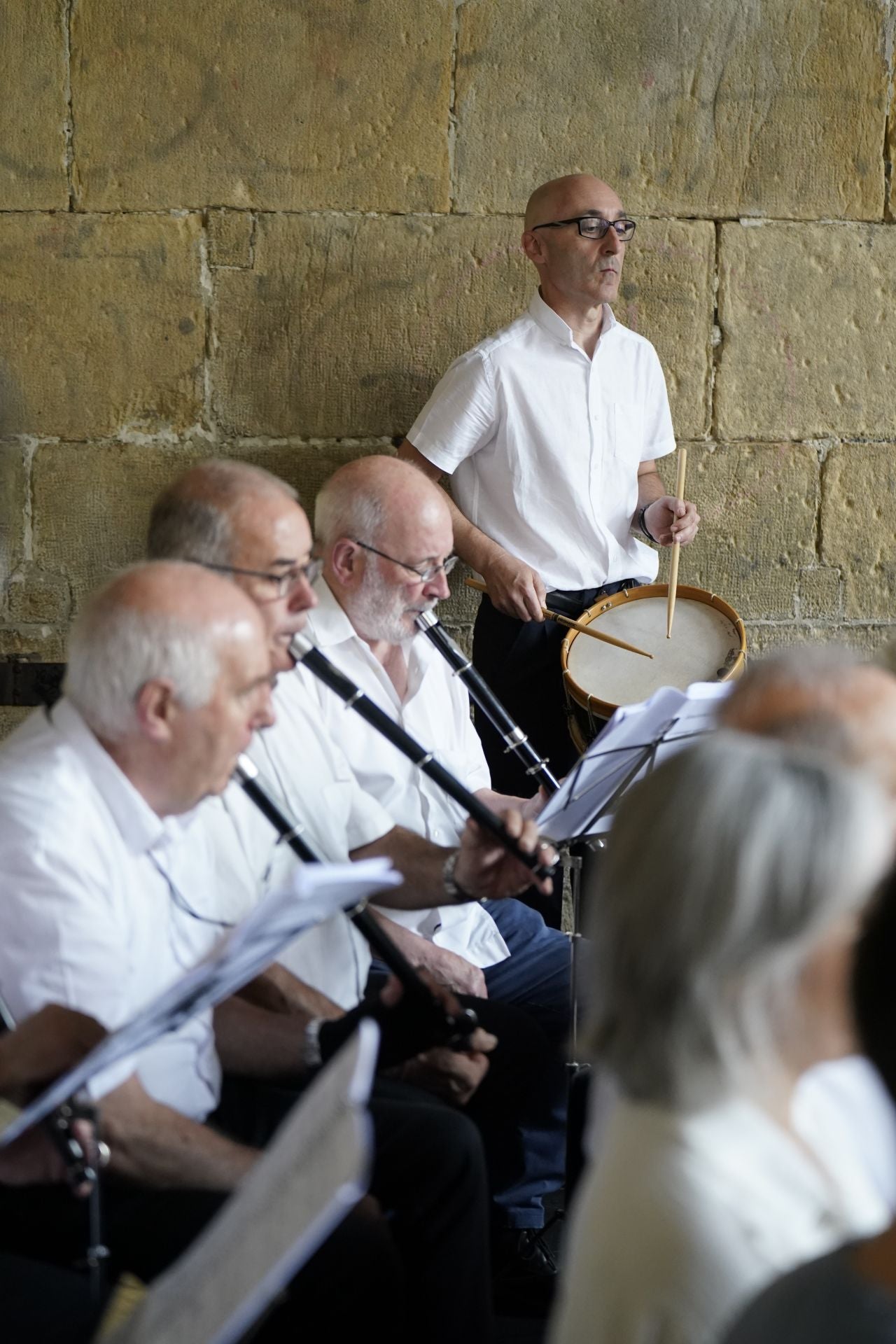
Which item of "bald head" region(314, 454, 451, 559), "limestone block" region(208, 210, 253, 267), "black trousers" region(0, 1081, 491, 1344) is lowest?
"black trousers" region(0, 1081, 491, 1344)

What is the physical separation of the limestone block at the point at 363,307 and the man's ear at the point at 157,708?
8.53 ft

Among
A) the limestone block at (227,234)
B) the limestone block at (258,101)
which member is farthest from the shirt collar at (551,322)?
the limestone block at (227,234)

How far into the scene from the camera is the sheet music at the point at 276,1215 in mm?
1060

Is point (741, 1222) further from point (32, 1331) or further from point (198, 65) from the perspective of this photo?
point (198, 65)

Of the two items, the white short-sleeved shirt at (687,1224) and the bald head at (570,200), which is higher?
the bald head at (570,200)

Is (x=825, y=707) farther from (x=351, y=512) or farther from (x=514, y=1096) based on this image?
(x=351, y=512)

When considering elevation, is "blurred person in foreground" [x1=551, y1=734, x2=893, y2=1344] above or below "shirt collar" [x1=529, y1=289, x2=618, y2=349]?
below

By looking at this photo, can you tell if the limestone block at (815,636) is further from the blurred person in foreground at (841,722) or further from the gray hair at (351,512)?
the blurred person in foreground at (841,722)

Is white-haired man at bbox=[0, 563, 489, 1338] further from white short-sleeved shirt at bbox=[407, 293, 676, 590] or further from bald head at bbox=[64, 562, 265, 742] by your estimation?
white short-sleeved shirt at bbox=[407, 293, 676, 590]

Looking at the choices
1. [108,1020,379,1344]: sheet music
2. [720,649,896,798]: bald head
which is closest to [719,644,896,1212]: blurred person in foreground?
[720,649,896,798]: bald head

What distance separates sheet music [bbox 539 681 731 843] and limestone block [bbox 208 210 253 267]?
2439mm

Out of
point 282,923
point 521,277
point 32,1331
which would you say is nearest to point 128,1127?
point 32,1331

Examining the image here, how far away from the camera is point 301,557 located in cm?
254

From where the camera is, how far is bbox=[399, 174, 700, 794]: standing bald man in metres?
3.94
